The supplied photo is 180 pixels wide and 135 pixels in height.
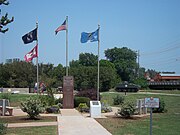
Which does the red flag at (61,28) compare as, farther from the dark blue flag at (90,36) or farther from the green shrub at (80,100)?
the green shrub at (80,100)

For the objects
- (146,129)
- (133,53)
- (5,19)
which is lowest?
(146,129)

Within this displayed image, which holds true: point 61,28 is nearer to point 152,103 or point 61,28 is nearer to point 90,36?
point 90,36

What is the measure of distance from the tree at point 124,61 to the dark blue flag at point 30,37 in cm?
8908

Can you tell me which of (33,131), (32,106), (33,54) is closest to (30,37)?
(33,54)

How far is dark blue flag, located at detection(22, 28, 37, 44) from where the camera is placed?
2720 centimetres

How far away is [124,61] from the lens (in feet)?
409

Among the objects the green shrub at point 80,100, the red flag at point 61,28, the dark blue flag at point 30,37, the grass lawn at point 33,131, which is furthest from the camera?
the dark blue flag at point 30,37

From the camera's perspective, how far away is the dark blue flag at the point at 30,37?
27197 mm

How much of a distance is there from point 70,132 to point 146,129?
134 inches

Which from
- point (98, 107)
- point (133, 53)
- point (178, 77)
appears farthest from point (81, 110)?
point (133, 53)

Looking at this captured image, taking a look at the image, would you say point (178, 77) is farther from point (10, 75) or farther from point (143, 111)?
point (143, 111)

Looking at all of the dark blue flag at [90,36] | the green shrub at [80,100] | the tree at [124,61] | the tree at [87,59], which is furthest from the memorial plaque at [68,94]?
the tree at [87,59]

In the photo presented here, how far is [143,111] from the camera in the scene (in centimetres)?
2198

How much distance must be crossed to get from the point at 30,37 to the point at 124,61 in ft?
324
